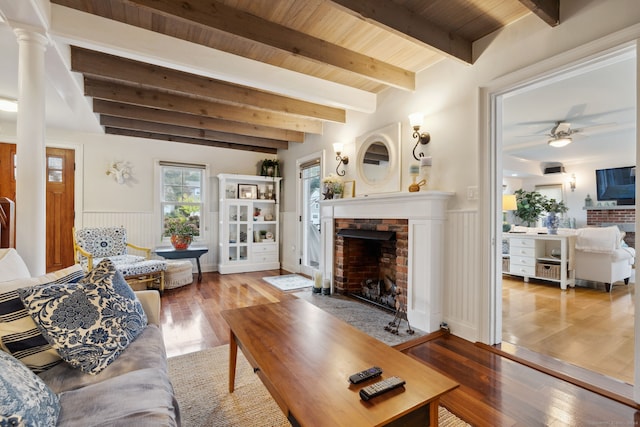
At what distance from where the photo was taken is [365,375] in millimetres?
1155

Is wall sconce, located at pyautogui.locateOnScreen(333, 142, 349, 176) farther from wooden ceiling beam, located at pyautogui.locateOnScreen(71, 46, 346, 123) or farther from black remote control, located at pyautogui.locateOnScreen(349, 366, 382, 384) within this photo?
black remote control, located at pyautogui.locateOnScreen(349, 366, 382, 384)

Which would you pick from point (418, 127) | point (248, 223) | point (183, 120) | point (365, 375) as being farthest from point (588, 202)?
point (183, 120)

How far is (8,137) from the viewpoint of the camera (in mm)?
→ 4176

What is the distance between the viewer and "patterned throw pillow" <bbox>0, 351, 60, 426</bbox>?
781 mm

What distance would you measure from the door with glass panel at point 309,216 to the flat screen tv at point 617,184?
20.5 feet

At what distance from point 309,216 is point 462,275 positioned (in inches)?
116

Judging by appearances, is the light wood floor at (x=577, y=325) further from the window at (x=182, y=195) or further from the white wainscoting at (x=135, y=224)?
the window at (x=182, y=195)

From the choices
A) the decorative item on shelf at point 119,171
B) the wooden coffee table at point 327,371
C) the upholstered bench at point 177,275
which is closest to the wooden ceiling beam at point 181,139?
the decorative item on shelf at point 119,171

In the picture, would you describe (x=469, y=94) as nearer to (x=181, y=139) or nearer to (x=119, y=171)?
(x=181, y=139)

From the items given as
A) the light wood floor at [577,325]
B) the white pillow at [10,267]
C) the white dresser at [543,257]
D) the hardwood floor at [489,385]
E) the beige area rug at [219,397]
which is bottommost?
the beige area rug at [219,397]

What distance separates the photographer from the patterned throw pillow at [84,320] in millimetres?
1244

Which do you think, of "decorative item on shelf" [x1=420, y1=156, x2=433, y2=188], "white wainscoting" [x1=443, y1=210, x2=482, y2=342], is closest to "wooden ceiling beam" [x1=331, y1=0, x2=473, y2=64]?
"decorative item on shelf" [x1=420, y1=156, x2=433, y2=188]

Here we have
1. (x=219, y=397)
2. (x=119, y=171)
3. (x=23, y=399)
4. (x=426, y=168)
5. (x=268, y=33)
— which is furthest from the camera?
(x=119, y=171)

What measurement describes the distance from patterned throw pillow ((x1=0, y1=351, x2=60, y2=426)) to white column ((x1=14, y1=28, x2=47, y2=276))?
1402mm
